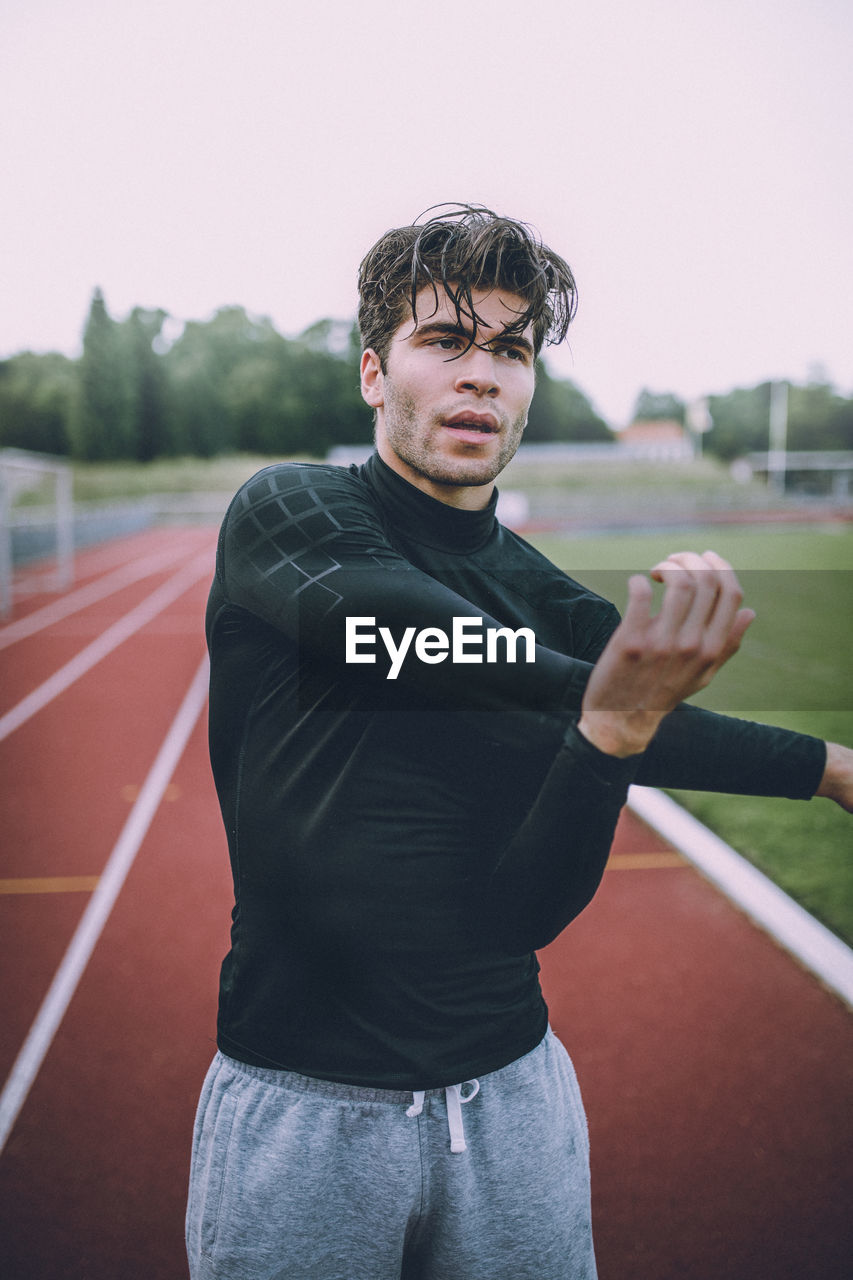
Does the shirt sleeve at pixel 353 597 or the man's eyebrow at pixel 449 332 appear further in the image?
the man's eyebrow at pixel 449 332

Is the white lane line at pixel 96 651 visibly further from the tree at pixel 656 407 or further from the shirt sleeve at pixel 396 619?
the tree at pixel 656 407

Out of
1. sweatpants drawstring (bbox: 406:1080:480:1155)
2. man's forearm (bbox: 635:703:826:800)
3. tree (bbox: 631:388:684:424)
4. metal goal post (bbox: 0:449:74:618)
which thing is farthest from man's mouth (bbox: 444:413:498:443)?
tree (bbox: 631:388:684:424)

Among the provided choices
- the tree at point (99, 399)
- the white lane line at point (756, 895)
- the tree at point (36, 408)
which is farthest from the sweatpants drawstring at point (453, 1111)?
the tree at point (36, 408)

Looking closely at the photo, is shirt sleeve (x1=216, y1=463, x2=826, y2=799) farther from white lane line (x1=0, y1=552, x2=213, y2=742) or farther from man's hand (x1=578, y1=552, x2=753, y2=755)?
white lane line (x1=0, y1=552, x2=213, y2=742)

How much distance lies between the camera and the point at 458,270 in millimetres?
1260

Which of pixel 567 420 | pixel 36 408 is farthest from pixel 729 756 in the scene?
pixel 567 420

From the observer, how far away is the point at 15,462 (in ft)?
45.9

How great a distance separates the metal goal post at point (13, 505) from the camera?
14109mm

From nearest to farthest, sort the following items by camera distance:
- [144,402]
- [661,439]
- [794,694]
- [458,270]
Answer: [458,270], [794,694], [144,402], [661,439]

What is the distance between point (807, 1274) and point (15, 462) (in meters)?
14.4

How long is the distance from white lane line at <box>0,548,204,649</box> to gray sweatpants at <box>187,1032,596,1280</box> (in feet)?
37.5

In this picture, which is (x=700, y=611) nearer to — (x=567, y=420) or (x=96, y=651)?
(x=96, y=651)

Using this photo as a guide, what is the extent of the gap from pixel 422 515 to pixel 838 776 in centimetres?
65

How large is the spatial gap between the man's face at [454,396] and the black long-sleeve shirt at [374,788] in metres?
0.05
